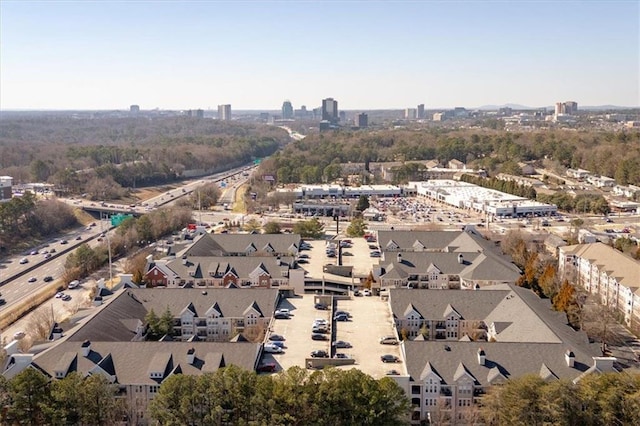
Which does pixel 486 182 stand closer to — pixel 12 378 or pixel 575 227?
pixel 575 227

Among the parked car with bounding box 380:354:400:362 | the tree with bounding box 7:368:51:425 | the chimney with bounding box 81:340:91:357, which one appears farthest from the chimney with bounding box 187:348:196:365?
the parked car with bounding box 380:354:400:362

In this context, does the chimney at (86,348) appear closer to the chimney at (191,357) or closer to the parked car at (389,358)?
the chimney at (191,357)

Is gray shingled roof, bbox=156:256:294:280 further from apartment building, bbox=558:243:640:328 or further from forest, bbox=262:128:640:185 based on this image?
forest, bbox=262:128:640:185

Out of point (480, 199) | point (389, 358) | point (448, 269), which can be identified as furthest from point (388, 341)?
point (480, 199)

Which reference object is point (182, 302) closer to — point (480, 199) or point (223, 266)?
point (223, 266)

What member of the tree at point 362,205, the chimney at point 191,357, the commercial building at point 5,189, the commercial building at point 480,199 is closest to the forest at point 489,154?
the commercial building at point 480,199

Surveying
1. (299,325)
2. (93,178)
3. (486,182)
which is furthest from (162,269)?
(486,182)
